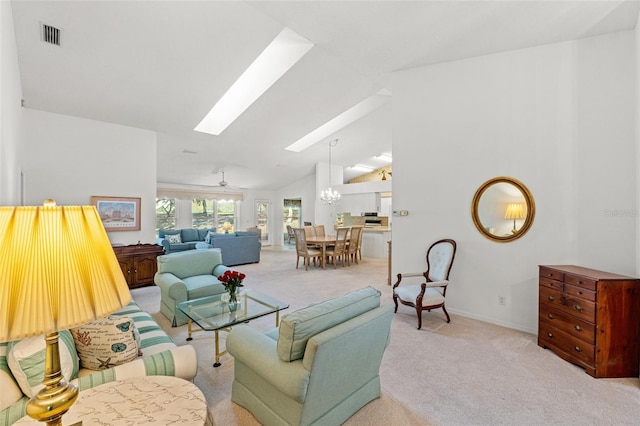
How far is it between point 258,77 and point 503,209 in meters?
4.18

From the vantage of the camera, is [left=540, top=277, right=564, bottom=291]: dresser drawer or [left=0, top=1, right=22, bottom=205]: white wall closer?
[left=0, top=1, right=22, bottom=205]: white wall

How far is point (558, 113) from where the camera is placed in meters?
3.15

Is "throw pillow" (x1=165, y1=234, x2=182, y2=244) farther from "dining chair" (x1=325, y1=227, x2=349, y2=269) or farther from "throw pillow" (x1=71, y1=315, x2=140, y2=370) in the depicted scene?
"throw pillow" (x1=71, y1=315, x2=140, y2=370)

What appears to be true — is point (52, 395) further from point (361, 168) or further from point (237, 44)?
point (361, 168)

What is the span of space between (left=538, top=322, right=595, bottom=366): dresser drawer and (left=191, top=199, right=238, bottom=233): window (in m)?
9.09

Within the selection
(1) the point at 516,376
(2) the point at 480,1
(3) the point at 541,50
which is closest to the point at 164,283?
(1) the point at 516,376

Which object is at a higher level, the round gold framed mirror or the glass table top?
the round gold framed mirror

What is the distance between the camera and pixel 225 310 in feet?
9.33

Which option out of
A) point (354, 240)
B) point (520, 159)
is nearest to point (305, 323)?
point (520, 159)

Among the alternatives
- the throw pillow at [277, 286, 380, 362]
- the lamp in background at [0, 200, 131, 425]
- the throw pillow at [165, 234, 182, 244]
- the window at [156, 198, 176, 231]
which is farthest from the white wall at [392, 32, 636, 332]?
the window at [156, 198, 176, 231]

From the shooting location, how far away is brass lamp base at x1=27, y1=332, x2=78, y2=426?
797 mm

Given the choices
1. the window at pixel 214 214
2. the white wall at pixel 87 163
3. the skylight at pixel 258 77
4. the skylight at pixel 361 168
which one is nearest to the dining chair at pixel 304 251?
the skylight at pixel 258 77

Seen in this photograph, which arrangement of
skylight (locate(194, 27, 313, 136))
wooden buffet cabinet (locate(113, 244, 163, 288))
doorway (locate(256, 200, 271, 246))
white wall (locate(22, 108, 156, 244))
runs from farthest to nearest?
1. doorway (locate(256, 200, 271, 246))
2. wooden buffet cabinet (locate(113, 244, 163, 288))
3. white wall (locate(22, 108, 156, 244))
4. skylight (locate(194, 27, 313, 136))

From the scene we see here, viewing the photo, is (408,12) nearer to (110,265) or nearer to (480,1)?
(480,1)
